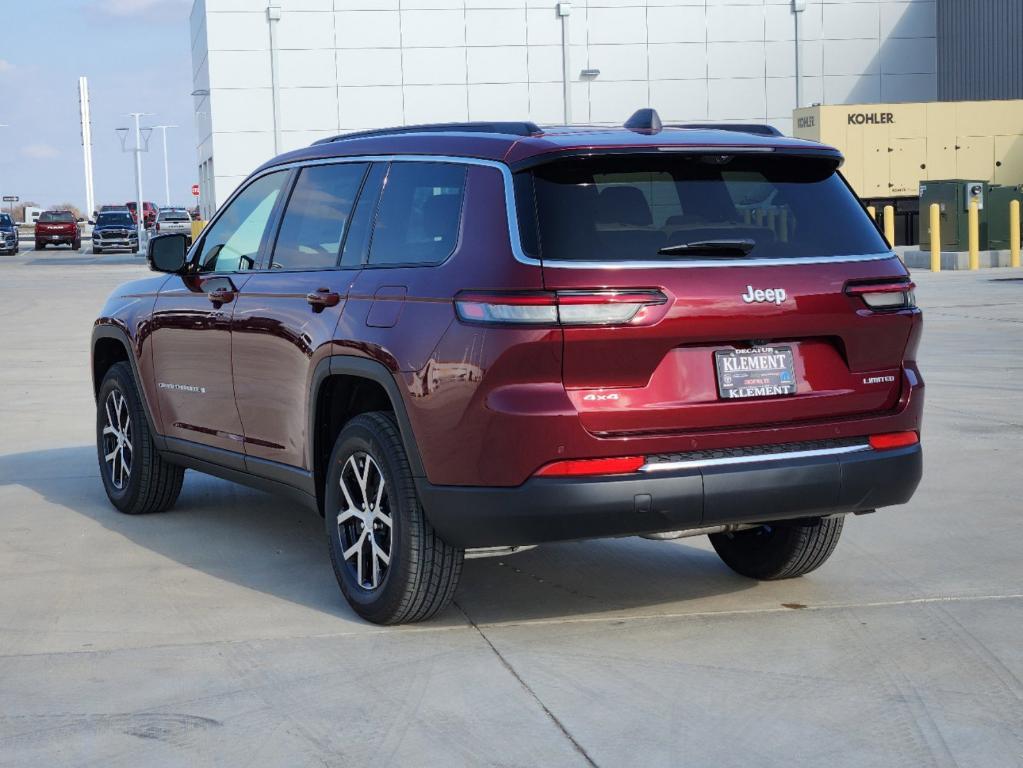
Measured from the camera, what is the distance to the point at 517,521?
492cm

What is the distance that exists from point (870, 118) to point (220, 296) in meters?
35.7

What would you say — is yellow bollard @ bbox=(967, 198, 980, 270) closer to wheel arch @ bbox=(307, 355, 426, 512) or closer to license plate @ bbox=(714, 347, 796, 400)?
wheel arch @ bbox=(307, 355, 426, 512)

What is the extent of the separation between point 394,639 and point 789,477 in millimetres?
1473

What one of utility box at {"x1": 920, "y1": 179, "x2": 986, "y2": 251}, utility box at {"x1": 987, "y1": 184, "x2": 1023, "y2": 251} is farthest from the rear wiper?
utility box at {"x1": 987, "y1": 184, "x2": 1023, "y2": 251}

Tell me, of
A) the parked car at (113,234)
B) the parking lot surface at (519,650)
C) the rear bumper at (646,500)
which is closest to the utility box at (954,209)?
the parking lot surface at (519,650)

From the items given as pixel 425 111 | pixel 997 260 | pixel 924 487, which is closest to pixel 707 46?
pixel 425 111

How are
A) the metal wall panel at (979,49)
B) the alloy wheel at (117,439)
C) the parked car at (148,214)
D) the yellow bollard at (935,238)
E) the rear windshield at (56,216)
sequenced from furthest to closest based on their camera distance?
the parked car at (148,214), the rear windshield at (56,216), the metal wall panel at (979,49), the yellow bollard at (935,238), the alloy wheel at (117,439)

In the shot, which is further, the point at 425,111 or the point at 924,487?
the point at 425,111

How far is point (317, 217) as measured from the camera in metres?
6.19

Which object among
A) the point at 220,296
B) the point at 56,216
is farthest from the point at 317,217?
the point at 56,216

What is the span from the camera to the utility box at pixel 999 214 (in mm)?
30953

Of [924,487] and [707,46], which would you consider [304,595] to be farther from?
[707,46]

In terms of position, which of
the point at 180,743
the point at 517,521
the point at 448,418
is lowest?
the point at 180,743

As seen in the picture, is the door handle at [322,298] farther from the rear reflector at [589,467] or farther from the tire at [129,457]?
the tire at [129,457]
